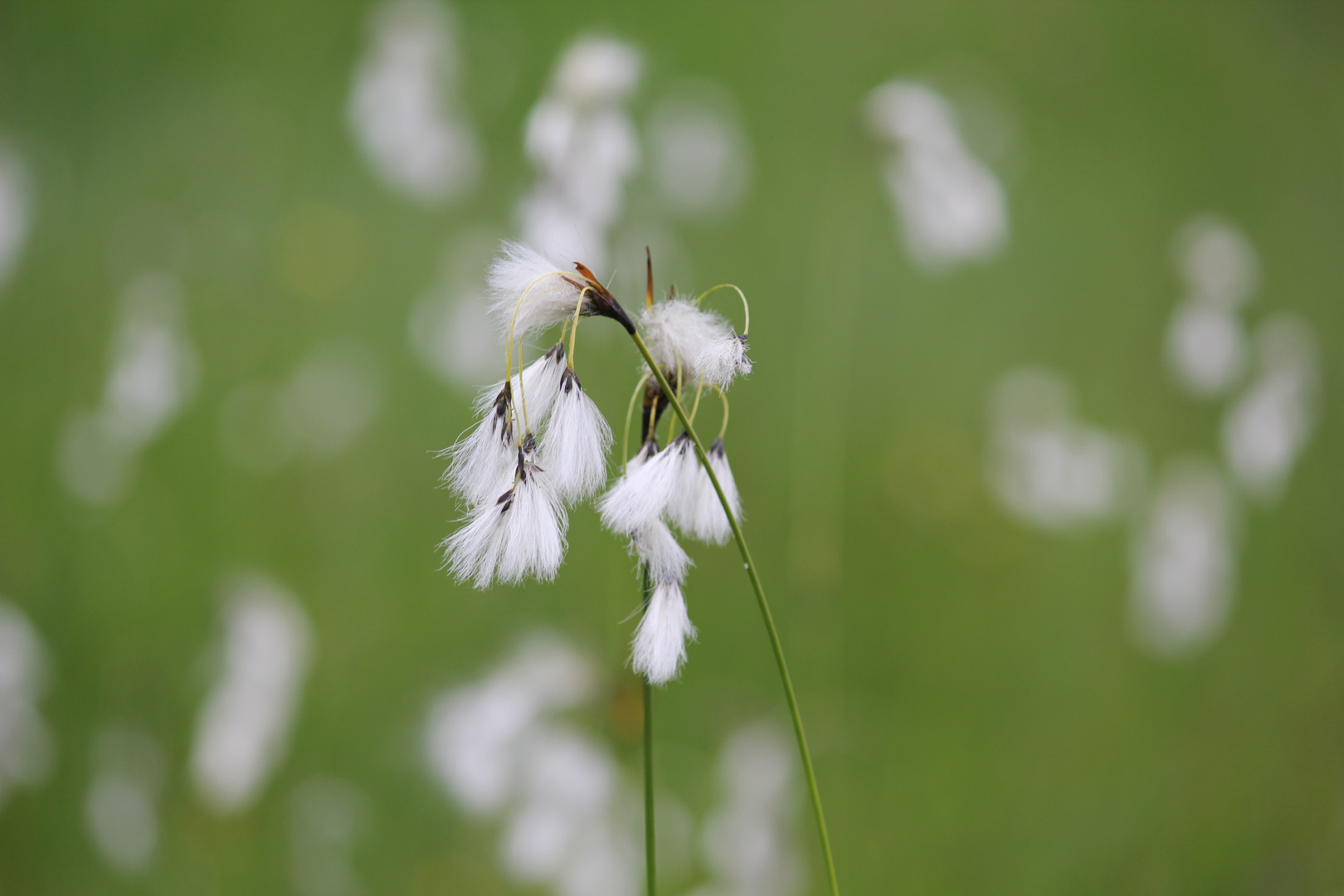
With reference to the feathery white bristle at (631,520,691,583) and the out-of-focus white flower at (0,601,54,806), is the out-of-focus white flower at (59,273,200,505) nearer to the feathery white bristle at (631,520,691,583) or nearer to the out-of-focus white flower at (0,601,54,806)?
the out-of-focus white flower at (0,601,54,806)

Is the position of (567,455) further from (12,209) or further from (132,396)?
(12,209)

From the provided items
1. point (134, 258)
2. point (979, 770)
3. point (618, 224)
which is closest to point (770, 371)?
point (618, 224)

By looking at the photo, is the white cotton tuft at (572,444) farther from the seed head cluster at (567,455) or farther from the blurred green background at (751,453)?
the blurred green background at (751,453)

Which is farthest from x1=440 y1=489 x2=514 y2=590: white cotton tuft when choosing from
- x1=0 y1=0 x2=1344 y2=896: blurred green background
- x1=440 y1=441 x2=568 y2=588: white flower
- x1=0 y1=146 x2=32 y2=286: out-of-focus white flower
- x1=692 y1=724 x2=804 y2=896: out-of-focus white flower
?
x1=0 y1=146 x2=32 y2=286: out-of-focus white flower

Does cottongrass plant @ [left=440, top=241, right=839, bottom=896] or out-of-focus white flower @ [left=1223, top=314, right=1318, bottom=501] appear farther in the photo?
out-of-focus white flower @ [left=1223, top=314, right=1318, bottom=501]

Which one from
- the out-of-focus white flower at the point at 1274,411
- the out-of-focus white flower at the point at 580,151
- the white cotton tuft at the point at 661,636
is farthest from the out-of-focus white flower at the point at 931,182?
the white cotton tuft at the point at 661,636

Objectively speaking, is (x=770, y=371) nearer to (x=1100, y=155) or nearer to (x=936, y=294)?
(x=936, y=294)

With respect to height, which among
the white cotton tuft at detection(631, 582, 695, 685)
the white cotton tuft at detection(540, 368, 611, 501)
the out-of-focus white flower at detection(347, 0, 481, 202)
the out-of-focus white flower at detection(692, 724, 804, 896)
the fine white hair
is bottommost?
the out-of-focus white flower at detection(692, 724, 804, 896)
